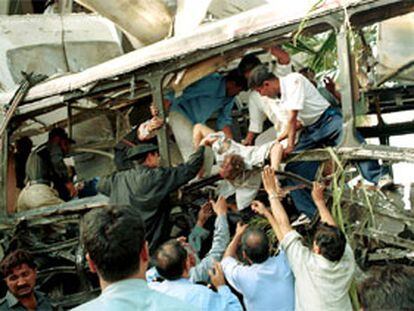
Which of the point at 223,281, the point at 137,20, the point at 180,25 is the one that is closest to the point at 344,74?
the point at 223,281

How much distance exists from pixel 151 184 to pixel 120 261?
3.18 metres

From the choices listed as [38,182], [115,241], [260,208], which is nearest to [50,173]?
[38,182]

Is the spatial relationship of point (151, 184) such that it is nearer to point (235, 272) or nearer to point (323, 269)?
point (235, 272)

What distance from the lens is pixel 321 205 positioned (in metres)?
5.00

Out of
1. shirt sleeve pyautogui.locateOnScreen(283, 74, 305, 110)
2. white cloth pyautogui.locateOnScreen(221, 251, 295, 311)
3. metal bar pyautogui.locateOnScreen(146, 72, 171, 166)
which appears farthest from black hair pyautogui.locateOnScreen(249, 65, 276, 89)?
white cloth pyautogui.locateOnScreen(221, 251, 295, 311)

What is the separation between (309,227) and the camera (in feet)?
18.6

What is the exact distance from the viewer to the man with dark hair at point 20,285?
512 cm

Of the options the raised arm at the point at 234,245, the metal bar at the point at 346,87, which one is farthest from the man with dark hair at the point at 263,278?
the metal bar at the point at 346,87

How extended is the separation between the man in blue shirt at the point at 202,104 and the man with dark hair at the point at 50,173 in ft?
4.79

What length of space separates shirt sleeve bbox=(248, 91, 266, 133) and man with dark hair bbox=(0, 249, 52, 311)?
274 centimetres

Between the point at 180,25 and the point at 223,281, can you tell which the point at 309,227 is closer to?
the point at 223,281

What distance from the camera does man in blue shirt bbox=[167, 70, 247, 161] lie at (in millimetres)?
6535

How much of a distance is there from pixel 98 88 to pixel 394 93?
12.0ft

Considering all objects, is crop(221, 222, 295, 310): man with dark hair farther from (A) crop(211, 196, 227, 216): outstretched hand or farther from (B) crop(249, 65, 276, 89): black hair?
(B) crop(249, 65, 276, 89): black hair
